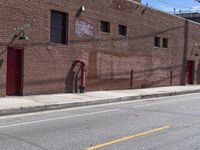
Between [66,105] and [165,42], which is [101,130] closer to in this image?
[66,105]

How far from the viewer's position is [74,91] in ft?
80.3

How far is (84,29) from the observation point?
25016mm

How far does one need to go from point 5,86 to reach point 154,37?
1582 centimetres

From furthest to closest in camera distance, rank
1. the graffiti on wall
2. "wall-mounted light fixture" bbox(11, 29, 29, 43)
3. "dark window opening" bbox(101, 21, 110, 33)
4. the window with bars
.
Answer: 1. the window with bars
2. "dark window opening" bbox(101, 21, 110, 33)
3. the graffiti on wall
4. "wall-mounted light fixture" bbox(11, 29, 29, 43)

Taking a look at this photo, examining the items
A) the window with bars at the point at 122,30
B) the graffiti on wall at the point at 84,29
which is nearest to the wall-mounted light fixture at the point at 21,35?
the graffiti on wall at the point at 84,29

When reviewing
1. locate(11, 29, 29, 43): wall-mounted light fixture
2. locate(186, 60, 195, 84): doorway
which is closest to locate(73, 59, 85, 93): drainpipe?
locate(11, 29, 29, 43): wall-mounted light fixture

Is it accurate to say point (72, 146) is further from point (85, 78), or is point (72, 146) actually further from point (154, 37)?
point (154, 37)

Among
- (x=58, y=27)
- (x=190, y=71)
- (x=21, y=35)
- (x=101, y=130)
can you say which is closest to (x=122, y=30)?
(x=58, y=27)

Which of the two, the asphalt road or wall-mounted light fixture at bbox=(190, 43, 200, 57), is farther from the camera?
wall-mounted light fixture at bbox=(190, 43, 200, 57)

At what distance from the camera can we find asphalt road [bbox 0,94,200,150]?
9.87 m

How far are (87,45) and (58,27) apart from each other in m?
2.59

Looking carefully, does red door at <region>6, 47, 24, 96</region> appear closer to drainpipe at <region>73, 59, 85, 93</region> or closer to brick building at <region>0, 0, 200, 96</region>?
brick building at <region>0, 0, 200, 96</region>

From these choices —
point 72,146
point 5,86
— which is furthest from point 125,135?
point 5,86

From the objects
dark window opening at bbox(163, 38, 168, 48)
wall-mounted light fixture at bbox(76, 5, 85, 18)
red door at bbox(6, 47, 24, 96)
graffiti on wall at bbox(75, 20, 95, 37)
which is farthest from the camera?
dark window opening at bbox(163, 38, 168, 48)
